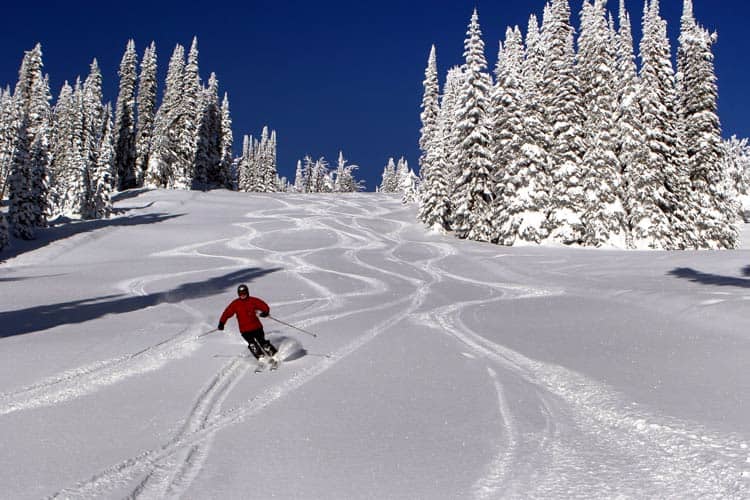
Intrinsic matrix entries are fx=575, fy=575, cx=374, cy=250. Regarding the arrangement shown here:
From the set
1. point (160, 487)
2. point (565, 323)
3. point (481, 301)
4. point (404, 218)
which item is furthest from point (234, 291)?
point (404, 218)

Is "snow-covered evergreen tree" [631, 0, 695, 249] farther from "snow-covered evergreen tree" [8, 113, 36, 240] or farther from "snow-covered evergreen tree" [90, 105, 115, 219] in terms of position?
"snow-covered evergreen tree" [90, 105, 115, 219]

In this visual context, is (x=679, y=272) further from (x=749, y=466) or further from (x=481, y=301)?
(x=749, y=466)

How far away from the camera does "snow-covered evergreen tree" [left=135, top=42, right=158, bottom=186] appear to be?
3275 inches

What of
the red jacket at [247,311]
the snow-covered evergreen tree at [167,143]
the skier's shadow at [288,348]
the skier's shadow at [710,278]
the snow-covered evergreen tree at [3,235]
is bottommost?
the skier's shadow at [288,348]

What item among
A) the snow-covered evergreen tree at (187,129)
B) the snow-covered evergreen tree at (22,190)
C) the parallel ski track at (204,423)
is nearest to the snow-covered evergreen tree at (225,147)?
the snow-covered evergreen tree at (187,129)

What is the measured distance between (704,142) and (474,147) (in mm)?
15578

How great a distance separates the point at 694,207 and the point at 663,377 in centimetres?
3480

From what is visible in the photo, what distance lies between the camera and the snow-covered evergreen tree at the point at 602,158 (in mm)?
38500

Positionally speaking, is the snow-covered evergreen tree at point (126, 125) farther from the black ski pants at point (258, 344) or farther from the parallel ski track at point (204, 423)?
the black ski pants at point (258, 344)

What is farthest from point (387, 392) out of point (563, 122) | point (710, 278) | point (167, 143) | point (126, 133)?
point (126, 133)

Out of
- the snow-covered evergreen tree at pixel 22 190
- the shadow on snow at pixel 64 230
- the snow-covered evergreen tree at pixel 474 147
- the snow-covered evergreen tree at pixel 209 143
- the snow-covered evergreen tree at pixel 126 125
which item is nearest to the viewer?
the shadow on snow at pixel 64 230

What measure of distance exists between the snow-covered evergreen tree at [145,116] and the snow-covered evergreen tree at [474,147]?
5512 cm

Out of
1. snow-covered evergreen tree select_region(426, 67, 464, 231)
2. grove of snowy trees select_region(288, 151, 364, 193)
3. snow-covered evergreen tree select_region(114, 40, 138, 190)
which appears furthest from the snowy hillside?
grove of snowy trees select_region(288, 151, 364, 193)

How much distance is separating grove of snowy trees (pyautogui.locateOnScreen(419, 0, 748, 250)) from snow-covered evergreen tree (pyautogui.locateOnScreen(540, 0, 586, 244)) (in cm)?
8
